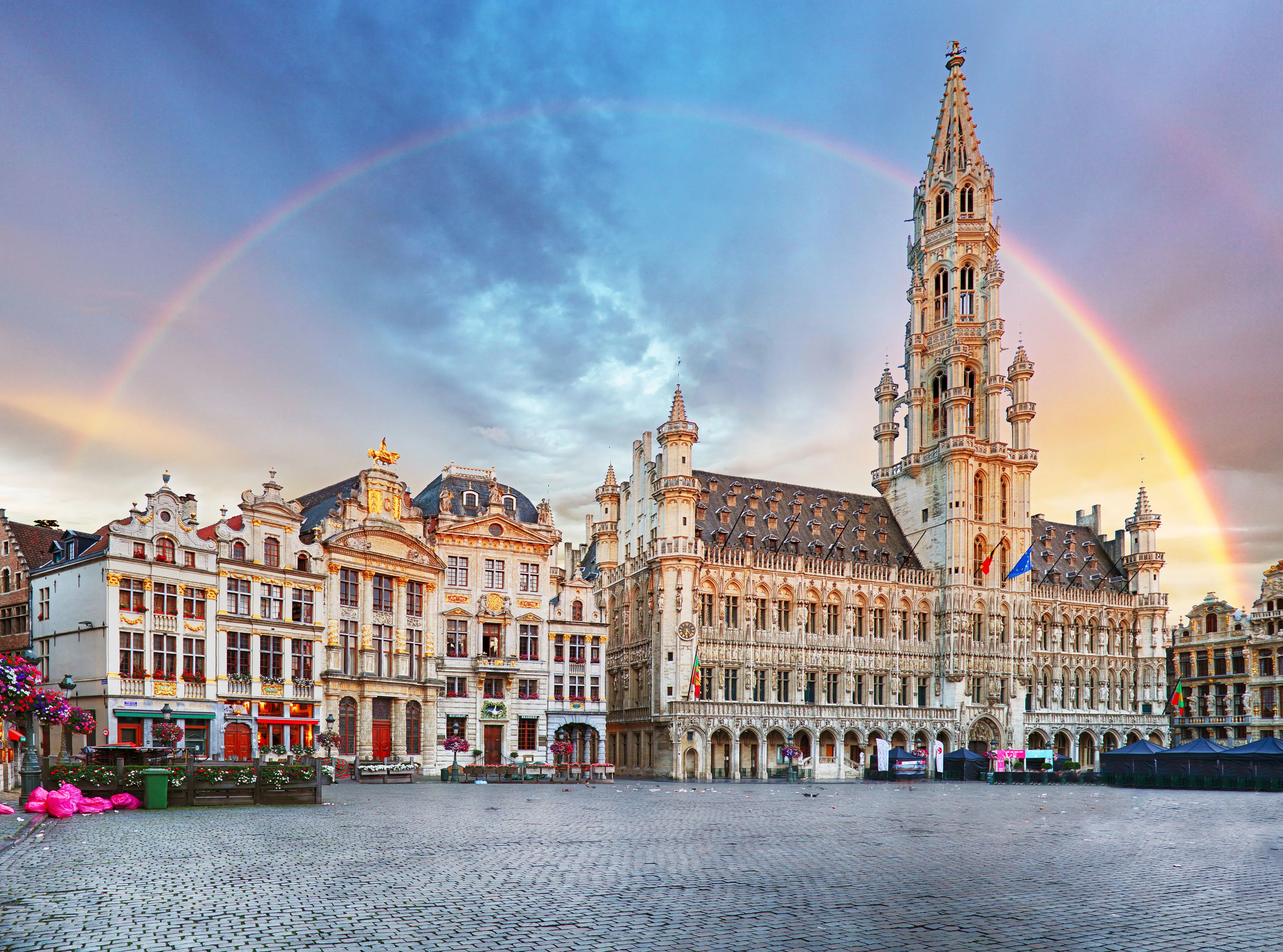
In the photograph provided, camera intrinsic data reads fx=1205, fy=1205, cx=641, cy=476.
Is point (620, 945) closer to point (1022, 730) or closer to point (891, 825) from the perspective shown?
point (891, 825)

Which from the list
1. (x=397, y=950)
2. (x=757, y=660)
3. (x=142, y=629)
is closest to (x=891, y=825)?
(x=397, y=950)

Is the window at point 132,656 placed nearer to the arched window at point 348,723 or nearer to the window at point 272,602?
the window at point 272,602

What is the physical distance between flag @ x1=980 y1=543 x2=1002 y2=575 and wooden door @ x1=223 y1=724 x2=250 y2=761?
55.0 meters

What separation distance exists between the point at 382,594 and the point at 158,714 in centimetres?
1614

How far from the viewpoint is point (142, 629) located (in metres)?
54.6

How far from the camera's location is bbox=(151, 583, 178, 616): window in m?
55.5

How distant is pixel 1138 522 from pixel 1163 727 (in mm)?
17632

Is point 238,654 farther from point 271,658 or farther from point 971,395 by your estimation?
point 971,395

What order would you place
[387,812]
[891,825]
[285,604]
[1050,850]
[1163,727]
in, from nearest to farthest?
[1050,850], [891,825], [387,812], [285,604], [1163,727]

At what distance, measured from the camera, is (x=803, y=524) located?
9162 cm

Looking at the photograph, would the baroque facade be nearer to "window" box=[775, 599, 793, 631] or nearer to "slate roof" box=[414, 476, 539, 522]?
"window" box=[775, 599, 793, 631]

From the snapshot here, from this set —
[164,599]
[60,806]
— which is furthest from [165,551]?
[60,806]

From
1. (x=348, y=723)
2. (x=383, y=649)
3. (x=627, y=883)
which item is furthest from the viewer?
(x=383, y=649)

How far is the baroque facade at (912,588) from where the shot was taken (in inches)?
3246
